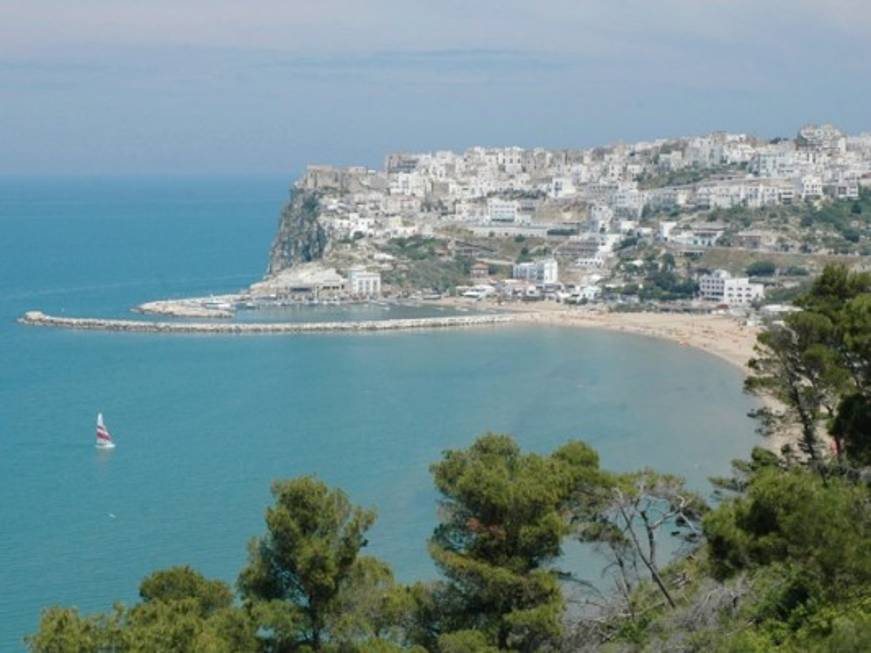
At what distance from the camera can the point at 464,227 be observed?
46.6 metres

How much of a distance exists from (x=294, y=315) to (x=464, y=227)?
12.7m

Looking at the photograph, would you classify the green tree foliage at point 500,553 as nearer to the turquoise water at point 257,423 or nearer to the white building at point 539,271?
the turquoise water at point 257,423

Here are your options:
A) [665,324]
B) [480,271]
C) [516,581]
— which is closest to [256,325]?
[480,271]

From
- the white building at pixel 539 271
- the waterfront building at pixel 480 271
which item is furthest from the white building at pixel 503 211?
the white building at pixel 539 271

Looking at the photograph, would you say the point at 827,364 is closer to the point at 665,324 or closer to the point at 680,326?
the point at 680,326

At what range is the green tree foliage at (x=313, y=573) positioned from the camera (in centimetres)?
643

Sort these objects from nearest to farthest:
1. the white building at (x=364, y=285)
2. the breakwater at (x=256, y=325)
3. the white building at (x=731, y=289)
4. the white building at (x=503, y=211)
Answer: the breakwater at (x=256, y=325)
the white building at (x=731, y=289)
the white building at (x=364, y=285)
the white building at (x=503, y=211)

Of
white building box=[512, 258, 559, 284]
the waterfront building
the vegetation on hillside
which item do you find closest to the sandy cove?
white building box=[512, 258, 559, 284]

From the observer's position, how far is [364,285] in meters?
38.8

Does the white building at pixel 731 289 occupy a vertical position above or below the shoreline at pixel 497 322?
above

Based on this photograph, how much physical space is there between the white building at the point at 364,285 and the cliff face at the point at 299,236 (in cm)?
516

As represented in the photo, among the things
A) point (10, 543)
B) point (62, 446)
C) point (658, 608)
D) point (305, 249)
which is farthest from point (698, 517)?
point (305, 249)

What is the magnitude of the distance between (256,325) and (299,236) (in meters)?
14.0

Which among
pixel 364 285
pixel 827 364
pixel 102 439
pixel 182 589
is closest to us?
pixel 182 589
